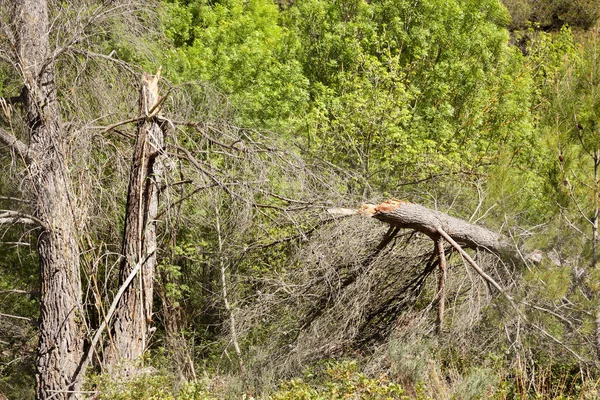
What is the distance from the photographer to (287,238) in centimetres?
927

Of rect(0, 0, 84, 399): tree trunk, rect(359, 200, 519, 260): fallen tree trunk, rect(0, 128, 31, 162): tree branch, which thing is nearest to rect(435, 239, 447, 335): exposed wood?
rect(359, 200, 519, 260): fallen tree trunk

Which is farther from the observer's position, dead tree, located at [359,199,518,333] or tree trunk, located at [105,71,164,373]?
dead tree, located at [359,199,518,333]

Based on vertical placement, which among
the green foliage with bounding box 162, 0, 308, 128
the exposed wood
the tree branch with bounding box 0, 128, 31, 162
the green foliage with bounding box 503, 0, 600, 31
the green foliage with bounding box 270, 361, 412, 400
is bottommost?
the green foliage with bounding box 503, 0, 600, 31

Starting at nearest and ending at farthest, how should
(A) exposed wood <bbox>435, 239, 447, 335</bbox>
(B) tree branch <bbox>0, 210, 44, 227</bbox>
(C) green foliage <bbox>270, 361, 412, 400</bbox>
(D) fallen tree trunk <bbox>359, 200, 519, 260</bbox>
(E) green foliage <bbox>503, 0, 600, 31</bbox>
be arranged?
(C) green foliage <bbox>270, 361, 412, 400</bbox>, (B) tree branch <bbox>0, 210, 44, 227</bbox>, (D) fallen tree trunk <bbox>359, 200, 519, 260</bbox>, (A) exposed wood <bbox>435, 239, 447, 335</bbox>, (E) green foliage <bbox>503, 0, 600, 31</bbox>

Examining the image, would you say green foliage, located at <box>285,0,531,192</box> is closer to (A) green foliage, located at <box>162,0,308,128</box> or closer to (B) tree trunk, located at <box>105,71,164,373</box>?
(A) green foliage, located at <box>162,0,308,128</box>

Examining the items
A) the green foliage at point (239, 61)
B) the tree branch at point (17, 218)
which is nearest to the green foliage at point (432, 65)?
the green foliage at point (239, 61)

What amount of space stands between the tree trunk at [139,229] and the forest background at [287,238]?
0.07 metres

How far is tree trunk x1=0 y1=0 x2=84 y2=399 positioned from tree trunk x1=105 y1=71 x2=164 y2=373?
0.42 metres

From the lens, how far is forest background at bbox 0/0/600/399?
741cm

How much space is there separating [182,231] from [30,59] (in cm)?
395

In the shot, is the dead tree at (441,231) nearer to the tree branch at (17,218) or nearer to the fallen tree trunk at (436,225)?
the fallen tree trunk at (436,225)

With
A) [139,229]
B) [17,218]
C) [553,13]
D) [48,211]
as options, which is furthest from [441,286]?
[553,13]

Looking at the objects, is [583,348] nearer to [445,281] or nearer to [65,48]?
[445,281]

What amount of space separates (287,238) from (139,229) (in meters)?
2.09
